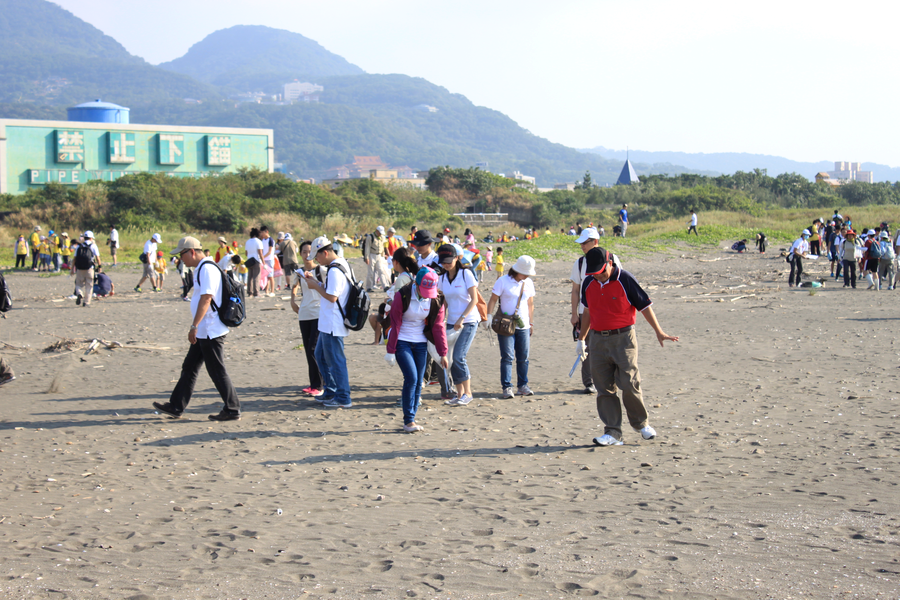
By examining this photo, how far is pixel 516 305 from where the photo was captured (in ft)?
26.1

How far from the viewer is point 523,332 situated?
26.6 ft

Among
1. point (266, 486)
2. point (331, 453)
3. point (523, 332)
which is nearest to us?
point (266, 486)

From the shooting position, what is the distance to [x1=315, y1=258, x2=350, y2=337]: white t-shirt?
7.33m

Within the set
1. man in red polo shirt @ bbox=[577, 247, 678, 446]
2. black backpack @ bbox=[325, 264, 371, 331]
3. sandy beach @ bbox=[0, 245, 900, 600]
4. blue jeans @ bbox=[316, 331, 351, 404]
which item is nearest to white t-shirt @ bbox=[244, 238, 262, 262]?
sandy beach @ bbox=[0, 245, 900, 600]

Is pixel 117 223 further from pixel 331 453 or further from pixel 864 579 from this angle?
pixel 864 579

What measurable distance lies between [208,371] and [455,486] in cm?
284

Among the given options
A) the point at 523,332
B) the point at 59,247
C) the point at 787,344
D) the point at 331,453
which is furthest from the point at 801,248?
the point at 59,247

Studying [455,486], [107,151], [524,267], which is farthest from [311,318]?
[107,151]

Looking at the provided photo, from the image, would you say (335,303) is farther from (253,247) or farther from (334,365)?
(253,247)

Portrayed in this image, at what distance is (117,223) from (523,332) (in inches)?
1511

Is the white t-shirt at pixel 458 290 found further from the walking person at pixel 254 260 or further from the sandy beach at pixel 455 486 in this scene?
the walking person at pixel 254 260

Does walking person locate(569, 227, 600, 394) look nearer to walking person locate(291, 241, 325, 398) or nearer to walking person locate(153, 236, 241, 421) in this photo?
walking person locate(291, 241, 325, 398)

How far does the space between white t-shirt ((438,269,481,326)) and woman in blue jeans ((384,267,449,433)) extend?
0.83 m

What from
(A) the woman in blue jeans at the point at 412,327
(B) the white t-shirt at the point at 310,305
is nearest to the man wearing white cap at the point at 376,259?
(B) the white t-shirt at the point at 310,305
